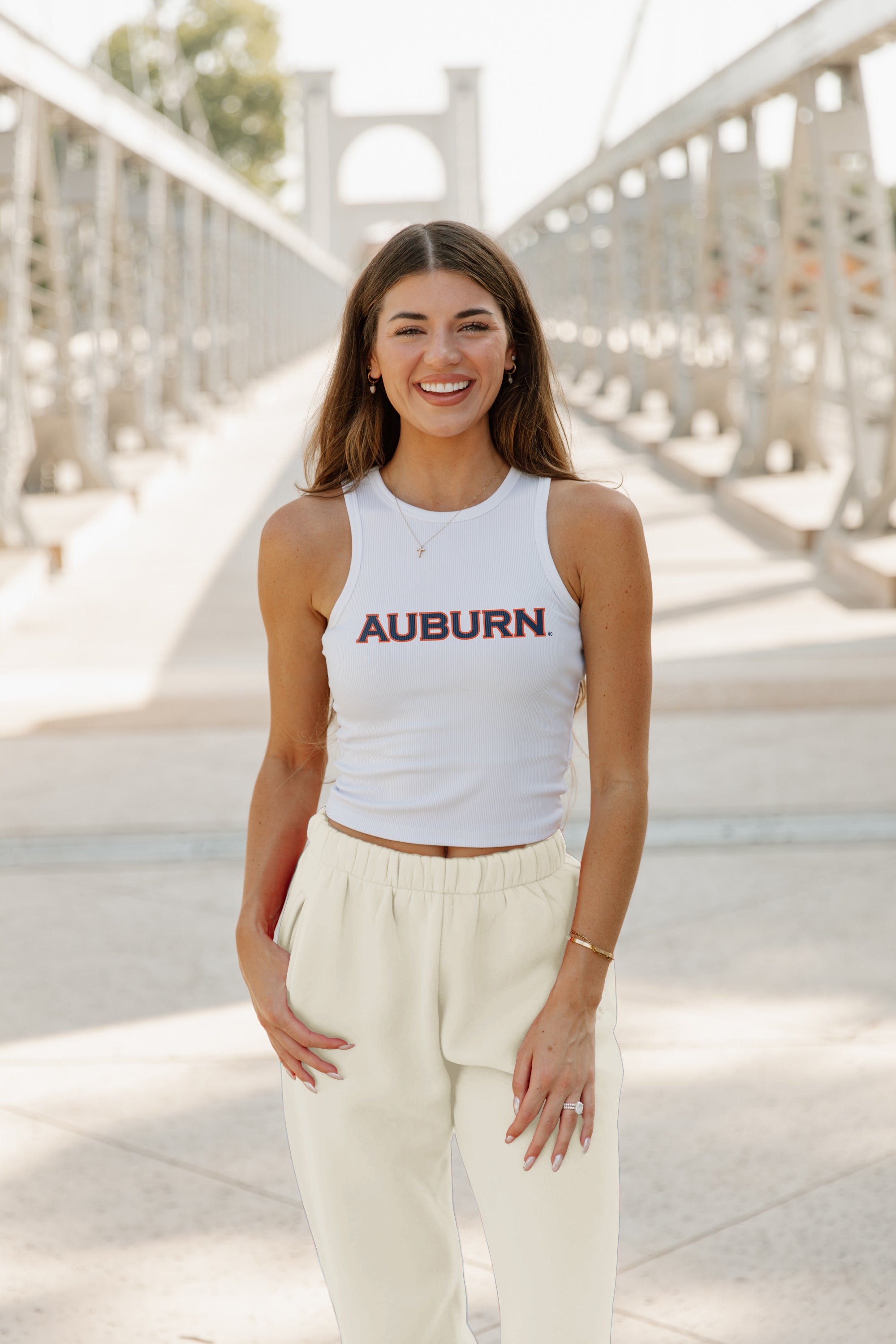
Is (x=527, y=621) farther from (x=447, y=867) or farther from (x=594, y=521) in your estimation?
(x=447, y=867)

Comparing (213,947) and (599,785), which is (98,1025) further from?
(599,785)

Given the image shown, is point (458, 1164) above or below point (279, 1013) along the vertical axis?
below

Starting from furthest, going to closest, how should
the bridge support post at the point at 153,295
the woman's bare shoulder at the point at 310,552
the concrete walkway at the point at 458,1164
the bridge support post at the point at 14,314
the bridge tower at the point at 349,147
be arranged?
1. the bridge tower at the point at 349,147
2. the bridge support post at the point at 153,295
3. the bridge support post at the point at 14,314
4. the concrete walkway at the point at 458,1164
5. the woman's bare shoulder at the point at 310,552

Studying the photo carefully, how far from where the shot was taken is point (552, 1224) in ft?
5.15

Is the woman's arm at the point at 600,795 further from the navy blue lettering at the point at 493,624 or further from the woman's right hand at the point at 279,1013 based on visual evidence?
the woman's right hand at the point at 279,1013

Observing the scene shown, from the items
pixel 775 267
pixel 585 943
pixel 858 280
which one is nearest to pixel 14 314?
pixel 858 280

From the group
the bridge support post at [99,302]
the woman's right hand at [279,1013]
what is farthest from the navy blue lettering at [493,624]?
the bridge support post at [99,302]

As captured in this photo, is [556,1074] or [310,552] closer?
[556,1074]

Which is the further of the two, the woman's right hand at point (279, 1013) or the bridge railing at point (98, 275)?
the bridge railing at point (98, 275)

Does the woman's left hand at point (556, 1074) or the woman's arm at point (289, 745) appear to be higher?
the woman's arm at point (289, 745)

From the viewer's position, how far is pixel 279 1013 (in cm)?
165

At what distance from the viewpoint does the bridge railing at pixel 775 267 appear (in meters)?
9.10

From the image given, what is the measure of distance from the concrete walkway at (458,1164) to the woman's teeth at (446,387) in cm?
124

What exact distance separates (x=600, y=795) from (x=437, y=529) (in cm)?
31
